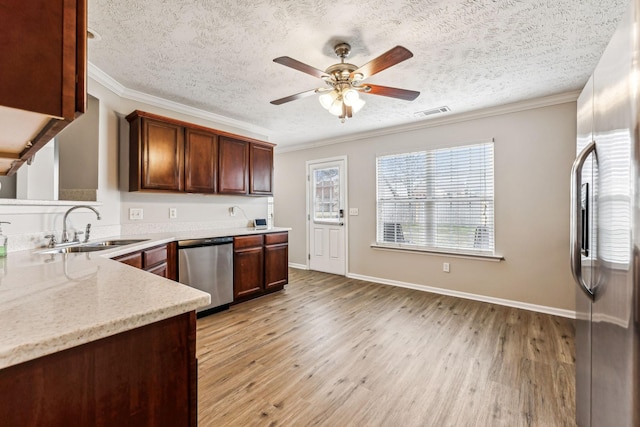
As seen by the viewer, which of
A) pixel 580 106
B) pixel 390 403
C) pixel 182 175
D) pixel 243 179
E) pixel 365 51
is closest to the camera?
pixel 580 106

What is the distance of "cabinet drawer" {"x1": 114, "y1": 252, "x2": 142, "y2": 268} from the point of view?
2098 millimetres

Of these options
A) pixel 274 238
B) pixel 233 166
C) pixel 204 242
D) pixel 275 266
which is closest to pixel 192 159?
pixel 233 166

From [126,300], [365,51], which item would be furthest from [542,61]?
[126,300]

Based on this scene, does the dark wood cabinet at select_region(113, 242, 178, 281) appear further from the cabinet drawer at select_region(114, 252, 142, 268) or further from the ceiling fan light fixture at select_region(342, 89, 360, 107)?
the ceiling fan light fixture at select_region(342, 89, 360, 107)

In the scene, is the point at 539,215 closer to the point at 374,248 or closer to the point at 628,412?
the point at 374,248

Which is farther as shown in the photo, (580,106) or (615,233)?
(580,106)

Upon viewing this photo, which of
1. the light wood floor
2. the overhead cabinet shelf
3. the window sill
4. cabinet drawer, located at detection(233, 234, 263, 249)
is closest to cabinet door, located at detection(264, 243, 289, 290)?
cabinet drawer, located at detection(233, 234, 263, 249)

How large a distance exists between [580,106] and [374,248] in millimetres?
3283

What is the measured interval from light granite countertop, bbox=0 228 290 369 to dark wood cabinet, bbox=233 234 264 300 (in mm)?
2165

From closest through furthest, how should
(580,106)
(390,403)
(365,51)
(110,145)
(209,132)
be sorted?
(580,106)
(390,403)
(365,51)
(110,145)
(209,132)

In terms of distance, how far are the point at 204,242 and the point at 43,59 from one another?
8.63 feet

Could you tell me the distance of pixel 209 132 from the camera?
3.46 meters

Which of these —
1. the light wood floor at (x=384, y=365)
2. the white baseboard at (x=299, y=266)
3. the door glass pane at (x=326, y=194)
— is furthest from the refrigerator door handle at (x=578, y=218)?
the white baseboard at (x=299, y=266)

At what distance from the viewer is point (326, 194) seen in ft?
17.1
